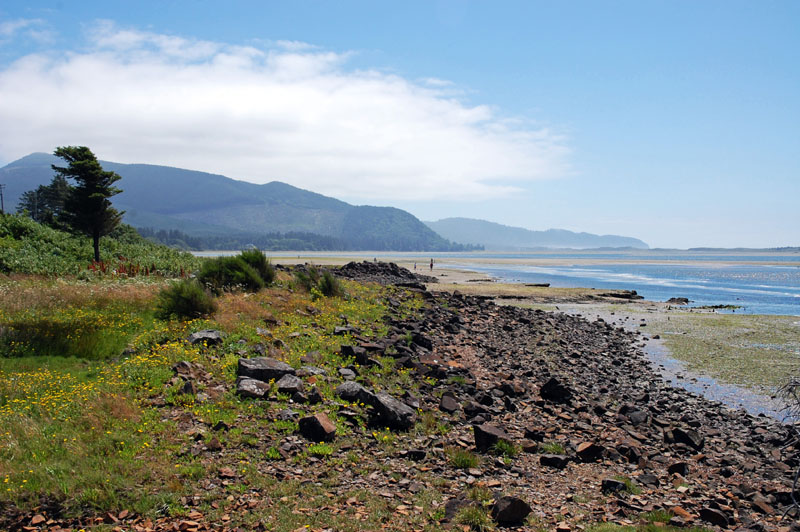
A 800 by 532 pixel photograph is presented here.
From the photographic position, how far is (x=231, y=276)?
71.9 ft

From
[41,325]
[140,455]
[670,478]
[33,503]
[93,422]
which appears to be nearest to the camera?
[33,503]

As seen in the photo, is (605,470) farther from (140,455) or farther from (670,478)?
(140,455)

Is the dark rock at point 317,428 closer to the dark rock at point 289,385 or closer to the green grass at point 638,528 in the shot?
the dark rock at point 289,385

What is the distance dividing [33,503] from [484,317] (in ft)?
79.4

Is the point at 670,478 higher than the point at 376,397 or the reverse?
the reverse

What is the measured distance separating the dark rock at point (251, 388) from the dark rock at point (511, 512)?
5348 mm

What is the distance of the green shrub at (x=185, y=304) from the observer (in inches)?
620

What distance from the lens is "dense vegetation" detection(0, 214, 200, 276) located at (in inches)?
979

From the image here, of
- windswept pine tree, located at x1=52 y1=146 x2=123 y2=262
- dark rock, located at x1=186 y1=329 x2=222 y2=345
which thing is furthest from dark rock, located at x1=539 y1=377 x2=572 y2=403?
windswept pine tree, located at x1=52 y1=146 x2=123 y2=262

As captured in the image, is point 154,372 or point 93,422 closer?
point 93,422

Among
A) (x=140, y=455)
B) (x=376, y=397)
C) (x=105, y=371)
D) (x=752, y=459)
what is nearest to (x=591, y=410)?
(x=752, y=459)

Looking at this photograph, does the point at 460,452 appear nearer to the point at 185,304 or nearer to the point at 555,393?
the point at 555,393

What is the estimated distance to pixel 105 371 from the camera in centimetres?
1084

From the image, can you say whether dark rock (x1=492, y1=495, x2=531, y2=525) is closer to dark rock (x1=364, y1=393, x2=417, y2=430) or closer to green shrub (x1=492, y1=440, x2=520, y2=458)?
green shrub (x1=492, y1=440, x2=520, y2=458)
